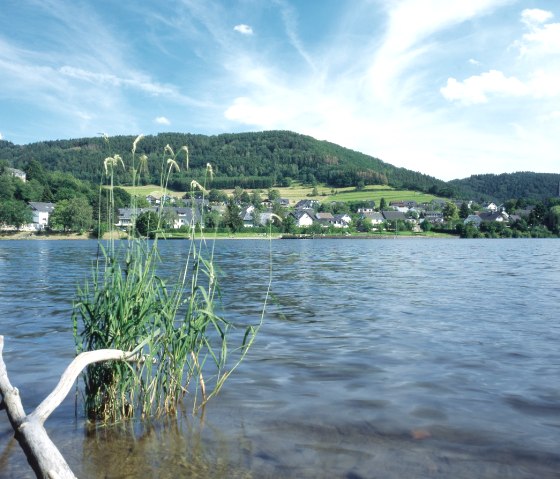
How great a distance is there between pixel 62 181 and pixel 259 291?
14720 centimetres

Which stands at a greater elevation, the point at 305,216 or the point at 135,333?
the point at 305,216

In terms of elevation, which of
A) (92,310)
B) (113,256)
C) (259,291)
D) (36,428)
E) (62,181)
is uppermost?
(62,181)

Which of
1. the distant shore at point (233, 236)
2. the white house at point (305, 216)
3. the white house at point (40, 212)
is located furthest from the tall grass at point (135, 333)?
the white house at point (305, 216)

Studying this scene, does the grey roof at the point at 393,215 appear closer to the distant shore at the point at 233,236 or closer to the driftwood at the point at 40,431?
the distant shore at the point at 233,236

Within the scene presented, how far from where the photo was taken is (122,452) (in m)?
6.00

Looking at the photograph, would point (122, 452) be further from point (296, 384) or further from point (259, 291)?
point (259, 291)

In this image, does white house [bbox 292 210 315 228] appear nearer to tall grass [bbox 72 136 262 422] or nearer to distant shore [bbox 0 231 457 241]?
distant shore [bbox 0 231 457 241]

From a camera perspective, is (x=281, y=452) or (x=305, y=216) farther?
(x=305, y=216)

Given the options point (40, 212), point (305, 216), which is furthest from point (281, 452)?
point (305, 216)

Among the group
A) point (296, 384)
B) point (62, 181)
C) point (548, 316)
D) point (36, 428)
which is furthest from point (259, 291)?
point (62, 181)

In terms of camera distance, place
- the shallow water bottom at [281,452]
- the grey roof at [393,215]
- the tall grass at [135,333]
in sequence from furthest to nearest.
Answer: the grey roof at [393,215]
the tall grass at [135,333]
the shallow water bottom at [281,452]

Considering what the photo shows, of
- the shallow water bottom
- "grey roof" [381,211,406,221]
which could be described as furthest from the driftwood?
"grey roof" [381,211,406,221]

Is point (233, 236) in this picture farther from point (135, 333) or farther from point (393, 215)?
point (135, 333)

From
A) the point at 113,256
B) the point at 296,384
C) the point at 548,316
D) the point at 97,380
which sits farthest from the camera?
the point at 548,316
